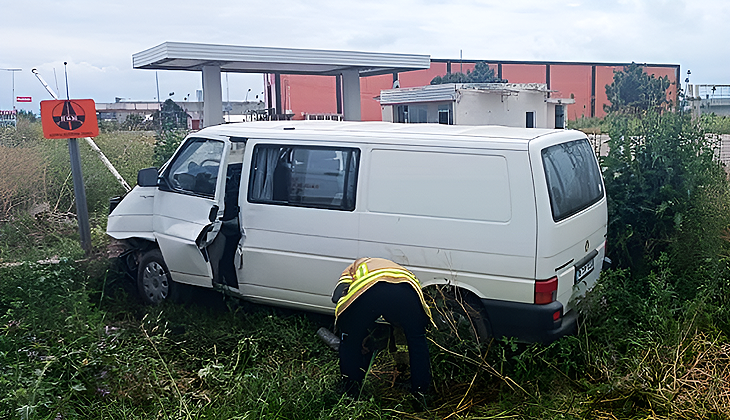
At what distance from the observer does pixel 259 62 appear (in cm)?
1470

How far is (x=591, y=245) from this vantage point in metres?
5.51

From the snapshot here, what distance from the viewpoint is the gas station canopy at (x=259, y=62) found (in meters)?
13.5

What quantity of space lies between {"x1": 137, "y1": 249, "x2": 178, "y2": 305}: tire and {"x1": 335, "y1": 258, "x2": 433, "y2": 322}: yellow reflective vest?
293cm

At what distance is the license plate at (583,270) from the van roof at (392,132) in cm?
110

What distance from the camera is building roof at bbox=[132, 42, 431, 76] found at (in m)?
13.3

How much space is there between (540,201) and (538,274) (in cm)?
54

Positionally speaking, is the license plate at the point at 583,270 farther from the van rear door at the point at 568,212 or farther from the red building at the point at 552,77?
the red building at the point at 552,77

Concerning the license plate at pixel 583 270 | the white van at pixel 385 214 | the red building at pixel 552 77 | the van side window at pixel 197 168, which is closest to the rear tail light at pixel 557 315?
the white van at pixel 385 214

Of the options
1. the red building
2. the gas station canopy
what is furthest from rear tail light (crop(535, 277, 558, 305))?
the red building

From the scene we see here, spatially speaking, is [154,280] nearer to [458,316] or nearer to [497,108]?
[458,316]

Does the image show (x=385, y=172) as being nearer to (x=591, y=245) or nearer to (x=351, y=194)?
(x=351, y=194)

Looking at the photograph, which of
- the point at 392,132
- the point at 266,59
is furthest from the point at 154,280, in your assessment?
the point at 266,59

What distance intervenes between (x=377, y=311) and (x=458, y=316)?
1068mm

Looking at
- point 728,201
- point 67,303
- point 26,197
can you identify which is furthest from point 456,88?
point 67,303
